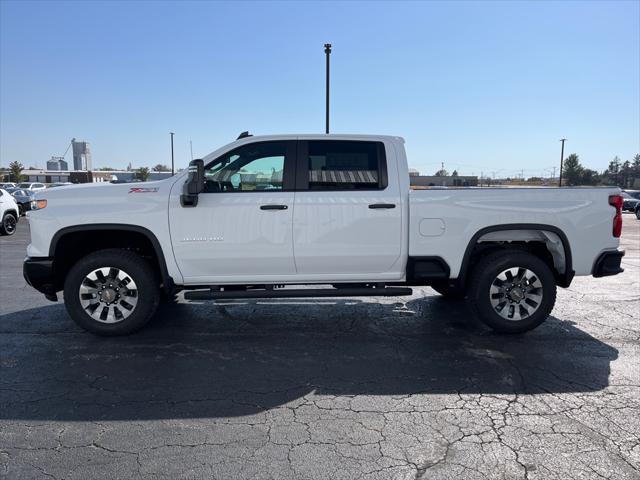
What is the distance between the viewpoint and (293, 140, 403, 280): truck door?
4871 millimetres

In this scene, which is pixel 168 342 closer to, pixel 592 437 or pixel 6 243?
pixel 592 437

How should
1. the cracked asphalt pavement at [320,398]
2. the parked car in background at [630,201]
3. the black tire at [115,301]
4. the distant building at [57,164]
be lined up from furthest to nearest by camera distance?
the distant building at [57,164], the parked car in background at [630,201], the black tire at [115,301], the cracked asphalt pavement at [320,398]

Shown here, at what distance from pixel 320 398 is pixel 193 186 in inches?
94.9

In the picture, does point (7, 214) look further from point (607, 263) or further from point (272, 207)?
point (607, 263)

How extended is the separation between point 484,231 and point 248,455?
3.38 metres

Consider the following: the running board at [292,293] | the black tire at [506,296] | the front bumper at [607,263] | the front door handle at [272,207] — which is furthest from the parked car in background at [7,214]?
the front bumper at [607,263]

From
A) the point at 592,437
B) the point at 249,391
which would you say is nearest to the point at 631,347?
the point at 592,437

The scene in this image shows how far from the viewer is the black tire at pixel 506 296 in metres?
5.04

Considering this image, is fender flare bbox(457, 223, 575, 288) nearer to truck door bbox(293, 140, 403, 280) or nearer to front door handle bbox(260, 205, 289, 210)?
truck door bbox(293, 140, 403, 280)

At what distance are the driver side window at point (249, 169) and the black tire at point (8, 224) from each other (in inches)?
522

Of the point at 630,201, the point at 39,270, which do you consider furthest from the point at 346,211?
the point at 630,201

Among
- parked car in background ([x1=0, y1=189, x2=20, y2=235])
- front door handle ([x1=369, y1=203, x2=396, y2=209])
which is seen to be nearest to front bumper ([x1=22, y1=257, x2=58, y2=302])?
front door handle ([x1=369, y1=203, x2=396, y2=209])

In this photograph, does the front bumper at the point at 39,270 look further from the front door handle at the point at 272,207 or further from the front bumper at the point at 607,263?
the front bumper at the point at 607,263

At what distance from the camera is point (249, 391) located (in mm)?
3727
